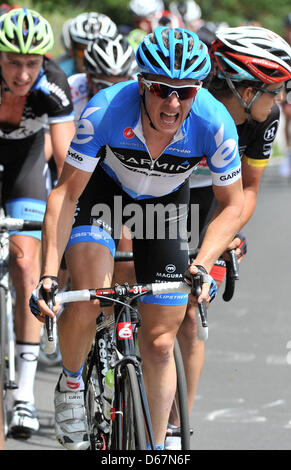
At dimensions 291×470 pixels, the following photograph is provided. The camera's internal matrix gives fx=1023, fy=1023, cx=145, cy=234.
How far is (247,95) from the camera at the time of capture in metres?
5.44

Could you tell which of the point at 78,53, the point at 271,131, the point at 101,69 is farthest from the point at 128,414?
the point at 78,53

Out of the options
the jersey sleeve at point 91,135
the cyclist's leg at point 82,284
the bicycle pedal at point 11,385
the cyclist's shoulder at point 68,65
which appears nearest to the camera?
the jersey sleeve at point 91,135

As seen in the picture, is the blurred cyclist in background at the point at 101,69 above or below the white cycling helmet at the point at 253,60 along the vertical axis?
above

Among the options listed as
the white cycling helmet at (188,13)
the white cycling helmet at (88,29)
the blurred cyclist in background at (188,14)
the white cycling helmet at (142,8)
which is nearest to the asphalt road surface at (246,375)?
the white cycling helmet at (88,29)

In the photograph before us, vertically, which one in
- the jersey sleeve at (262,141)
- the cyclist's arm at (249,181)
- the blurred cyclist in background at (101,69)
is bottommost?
the cyclist's arm at (249,181)

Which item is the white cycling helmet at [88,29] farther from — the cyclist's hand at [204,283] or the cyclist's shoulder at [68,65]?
the cyclist's hand at [204,283]

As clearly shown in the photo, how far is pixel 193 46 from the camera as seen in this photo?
452 centimetres

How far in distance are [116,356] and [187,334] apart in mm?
1234

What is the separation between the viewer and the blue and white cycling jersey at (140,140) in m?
4.60

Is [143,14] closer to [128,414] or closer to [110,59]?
[110,59]

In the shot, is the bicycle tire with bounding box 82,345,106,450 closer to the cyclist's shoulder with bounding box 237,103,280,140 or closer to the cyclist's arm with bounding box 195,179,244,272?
the cyclist's arm with bounding box 195,179,244,272

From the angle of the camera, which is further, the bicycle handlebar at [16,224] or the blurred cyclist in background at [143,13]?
the blurred cyclist in background at [143,13]

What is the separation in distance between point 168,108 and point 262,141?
4.24ft

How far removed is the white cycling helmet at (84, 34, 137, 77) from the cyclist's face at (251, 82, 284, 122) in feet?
5.77
